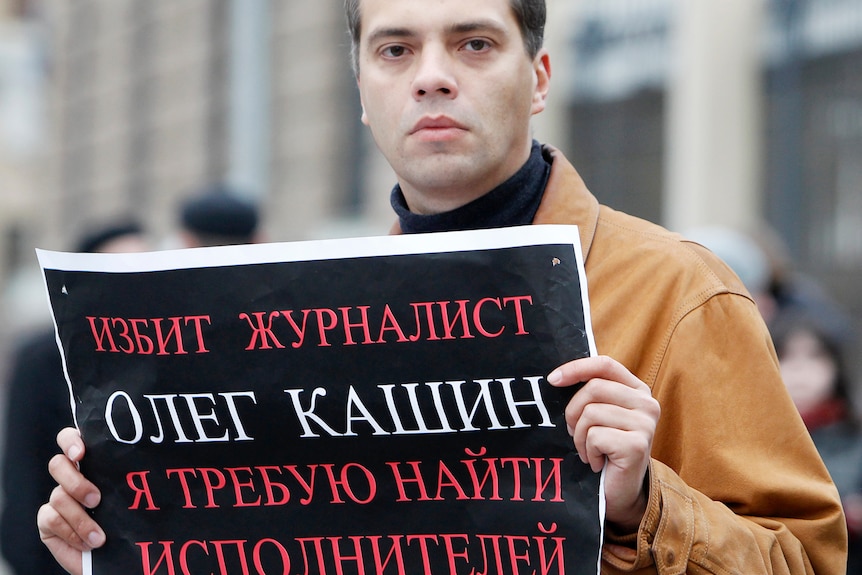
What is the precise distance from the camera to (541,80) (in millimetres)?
2479

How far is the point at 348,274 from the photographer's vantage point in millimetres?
2068

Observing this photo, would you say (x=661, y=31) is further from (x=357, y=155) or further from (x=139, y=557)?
(x=139, y=557)

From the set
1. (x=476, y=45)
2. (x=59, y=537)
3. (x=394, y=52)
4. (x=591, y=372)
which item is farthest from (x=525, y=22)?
(x=59, y=537)

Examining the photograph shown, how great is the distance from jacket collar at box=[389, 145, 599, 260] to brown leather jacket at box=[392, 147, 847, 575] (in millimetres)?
129

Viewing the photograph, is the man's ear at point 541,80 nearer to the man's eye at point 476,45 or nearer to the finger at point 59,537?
the man's eye at point 476,45

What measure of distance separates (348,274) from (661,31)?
12980 millimetres

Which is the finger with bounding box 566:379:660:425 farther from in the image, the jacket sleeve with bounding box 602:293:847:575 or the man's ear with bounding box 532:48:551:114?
the man's ear with bounding box 532:48:551:114

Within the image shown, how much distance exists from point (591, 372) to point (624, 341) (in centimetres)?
23

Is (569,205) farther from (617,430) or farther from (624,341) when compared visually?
(617,430)

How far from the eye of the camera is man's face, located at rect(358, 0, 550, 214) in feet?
7.34

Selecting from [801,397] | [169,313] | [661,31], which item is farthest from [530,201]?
[661,31]

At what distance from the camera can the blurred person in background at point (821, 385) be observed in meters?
4.75

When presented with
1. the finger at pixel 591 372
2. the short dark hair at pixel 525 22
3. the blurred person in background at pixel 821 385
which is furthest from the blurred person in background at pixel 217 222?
the finger at pixel 591 372

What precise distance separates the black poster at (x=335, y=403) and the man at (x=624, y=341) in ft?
0.24
